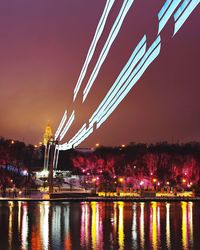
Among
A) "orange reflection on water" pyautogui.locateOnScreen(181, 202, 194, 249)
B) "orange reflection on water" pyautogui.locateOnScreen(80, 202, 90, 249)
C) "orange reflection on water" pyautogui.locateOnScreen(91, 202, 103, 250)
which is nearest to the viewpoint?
"orange reflection on water" pyautogui.locateOnScreen(91, 202, 103, 250)

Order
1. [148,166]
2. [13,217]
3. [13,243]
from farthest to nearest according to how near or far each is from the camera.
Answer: [148,166]
[13,217]
[13,243]

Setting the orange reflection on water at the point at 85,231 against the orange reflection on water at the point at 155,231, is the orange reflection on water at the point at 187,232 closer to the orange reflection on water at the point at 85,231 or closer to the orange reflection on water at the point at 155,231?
the orange reflection on water at the point at 155,231

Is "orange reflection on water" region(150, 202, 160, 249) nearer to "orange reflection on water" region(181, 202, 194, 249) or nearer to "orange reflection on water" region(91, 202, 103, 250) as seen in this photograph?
"orange reflection on water" region(181, 202, 194, 249)

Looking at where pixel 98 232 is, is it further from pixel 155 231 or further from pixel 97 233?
pixel 155 231

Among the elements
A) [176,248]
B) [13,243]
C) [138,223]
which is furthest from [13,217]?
[176,248]

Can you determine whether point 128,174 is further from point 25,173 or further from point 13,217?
point 13,217

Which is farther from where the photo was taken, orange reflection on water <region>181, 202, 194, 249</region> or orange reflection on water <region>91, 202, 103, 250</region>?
orange reflection on water <region>181, 202, 194, 249</region>

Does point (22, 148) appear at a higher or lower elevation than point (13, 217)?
higher

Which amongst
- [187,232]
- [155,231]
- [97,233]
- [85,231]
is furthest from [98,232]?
[187,232]

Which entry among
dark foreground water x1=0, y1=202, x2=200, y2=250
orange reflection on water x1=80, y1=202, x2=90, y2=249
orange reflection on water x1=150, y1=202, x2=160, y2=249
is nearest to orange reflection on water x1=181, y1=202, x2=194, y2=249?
dark foreground water x1=0, y1=202, x2=200, y2=250

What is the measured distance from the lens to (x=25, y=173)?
4156 inches

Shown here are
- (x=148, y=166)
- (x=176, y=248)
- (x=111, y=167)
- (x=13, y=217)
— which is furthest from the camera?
(x=111, y=167)

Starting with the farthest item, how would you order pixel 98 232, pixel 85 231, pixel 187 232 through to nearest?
pixel 85 231 < pixel 187 232 < pixel 98 232

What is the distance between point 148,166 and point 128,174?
11.4 ft
